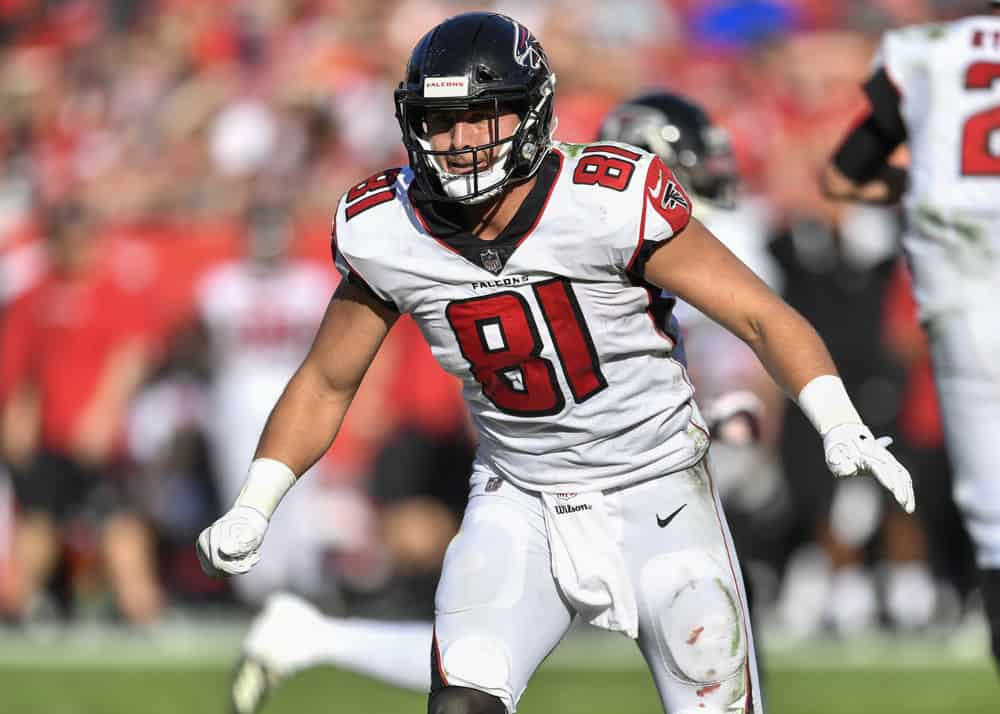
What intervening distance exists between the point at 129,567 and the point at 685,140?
14.9ft

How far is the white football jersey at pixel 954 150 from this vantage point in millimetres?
4422

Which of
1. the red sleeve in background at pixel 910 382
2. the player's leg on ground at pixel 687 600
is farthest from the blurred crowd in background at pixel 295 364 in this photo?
the player's leg on ground at pixel 687 600

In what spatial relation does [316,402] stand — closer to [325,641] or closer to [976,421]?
[325,641]

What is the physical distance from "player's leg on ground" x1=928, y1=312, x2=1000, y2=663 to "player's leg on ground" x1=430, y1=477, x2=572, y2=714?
1262mm

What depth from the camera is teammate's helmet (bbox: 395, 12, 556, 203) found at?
3557 millimetres

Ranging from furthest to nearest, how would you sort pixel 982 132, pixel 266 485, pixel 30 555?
pixel 30 555 < pixel 982 132 < pixel 266 485

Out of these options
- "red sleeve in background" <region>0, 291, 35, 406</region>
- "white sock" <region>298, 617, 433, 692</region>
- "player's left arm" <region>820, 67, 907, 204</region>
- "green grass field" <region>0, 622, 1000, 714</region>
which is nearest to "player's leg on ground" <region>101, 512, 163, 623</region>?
"green grass field" <region>0, 622, 1000, 714</region>

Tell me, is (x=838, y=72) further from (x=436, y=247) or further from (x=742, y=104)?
(x=436, y=247)

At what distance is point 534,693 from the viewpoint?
6.72m

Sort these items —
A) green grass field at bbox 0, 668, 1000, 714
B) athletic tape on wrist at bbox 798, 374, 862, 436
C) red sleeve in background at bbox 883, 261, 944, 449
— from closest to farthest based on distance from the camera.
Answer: athletic tape on wrist at bbox 798, 374, 862, 436 < green grass field at bbox 0, 668, 1000, 714 < red sleeve in background at bbox 883, 261, 944, 449

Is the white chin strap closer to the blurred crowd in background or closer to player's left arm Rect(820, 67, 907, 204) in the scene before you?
player's left arm Rect(820, 67, 907, 204)

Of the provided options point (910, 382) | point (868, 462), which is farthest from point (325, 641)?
point (910, 382)

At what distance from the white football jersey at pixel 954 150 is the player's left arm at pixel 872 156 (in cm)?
6

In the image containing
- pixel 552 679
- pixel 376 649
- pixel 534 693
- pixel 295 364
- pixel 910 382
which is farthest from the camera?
pixel 295 364
